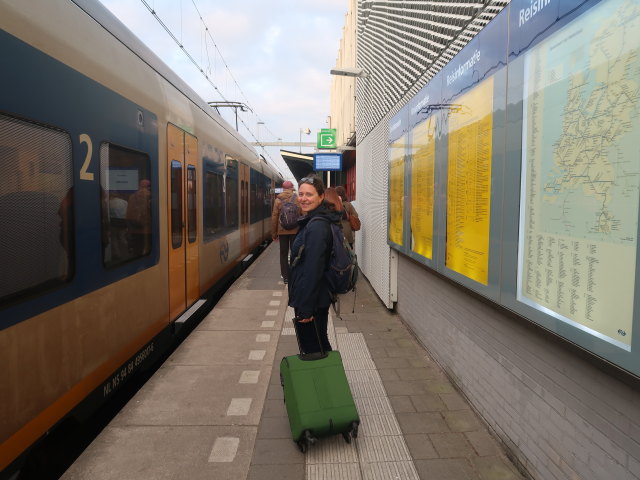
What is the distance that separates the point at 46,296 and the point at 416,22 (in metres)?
4.74

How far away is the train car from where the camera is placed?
7.62 ft

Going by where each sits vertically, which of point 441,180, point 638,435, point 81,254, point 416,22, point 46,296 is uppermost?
point 416,22

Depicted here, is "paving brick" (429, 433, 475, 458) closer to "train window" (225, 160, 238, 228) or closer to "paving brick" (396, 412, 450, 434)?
"paving brick" (396, 412, 450, 434)

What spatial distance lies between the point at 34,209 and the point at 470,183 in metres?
2.73

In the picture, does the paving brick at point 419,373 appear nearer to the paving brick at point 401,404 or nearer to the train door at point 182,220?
the paving brick at point 401,404

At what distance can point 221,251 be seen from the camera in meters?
7.48

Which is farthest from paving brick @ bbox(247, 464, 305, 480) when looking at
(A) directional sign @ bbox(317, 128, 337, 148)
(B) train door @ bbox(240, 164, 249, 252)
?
(A) directional sign @ bbox(317, 128, 337, 148)

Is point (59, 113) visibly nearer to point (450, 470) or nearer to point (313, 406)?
point (313, 406)

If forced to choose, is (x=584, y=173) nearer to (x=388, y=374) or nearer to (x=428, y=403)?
(x=428, y=403)

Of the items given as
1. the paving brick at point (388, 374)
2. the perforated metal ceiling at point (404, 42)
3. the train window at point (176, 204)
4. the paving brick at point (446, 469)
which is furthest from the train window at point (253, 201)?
the paving brick at point (446, 469)

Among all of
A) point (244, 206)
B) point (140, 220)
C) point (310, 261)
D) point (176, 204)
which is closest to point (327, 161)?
point (244, 206)

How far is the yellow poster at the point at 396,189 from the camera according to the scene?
568cm

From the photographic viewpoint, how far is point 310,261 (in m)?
3.08

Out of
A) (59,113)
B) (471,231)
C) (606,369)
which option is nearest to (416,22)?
(471,231)
